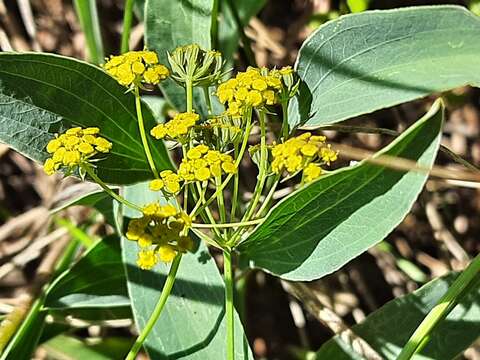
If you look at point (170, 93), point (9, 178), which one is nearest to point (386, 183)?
point (170, 93)

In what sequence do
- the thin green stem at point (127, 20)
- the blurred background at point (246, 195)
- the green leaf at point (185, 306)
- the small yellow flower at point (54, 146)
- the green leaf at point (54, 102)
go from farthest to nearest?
the blurred background at point (246, 195) < the thin green stem at point (127, 20) < the green leaf at point (185, 306) < the green leaf at point (54, 102) < the small yellow flower at point (54, 146)

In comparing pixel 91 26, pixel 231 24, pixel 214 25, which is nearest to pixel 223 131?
pixel 214 25

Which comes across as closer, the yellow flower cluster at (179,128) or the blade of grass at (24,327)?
the yellow flower cluster at (179,128)

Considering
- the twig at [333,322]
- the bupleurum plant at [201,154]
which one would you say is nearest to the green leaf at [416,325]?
the twig at [333,322]

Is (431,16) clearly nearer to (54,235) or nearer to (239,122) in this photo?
(239,122)

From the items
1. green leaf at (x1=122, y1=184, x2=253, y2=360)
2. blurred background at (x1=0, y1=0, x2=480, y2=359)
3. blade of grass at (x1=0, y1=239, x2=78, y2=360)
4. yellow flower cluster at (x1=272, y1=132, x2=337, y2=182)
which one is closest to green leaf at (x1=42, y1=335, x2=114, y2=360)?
blurred background at (x1=0, y1=0, x2=480, y2=359)

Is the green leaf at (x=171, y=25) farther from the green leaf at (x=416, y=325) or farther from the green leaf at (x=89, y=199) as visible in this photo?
the green leaf at (x=416, y=325)
